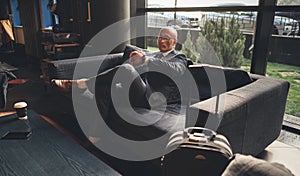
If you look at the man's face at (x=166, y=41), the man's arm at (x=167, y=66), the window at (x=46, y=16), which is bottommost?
the man's arm at (x=167, y=66)

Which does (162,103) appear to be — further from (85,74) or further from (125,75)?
(85,74)

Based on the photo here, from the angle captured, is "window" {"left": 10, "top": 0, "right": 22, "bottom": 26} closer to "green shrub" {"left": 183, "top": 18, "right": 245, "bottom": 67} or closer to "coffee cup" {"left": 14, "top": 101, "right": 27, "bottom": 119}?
"green shrub" {"left": 183, "top": 18, "right": 245, "bottom": 67}

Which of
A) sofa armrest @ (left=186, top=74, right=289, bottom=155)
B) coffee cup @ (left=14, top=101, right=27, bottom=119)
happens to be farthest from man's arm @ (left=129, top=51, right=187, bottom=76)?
coffee cup @ (left=14, top=101, right=27, bottom=119)

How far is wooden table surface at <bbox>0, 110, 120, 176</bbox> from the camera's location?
128 cm

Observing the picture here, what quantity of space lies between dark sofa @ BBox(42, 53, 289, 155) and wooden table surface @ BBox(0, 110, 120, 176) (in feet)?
1.83

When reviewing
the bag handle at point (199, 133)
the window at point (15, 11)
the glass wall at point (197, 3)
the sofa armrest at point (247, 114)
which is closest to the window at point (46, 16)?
the window at point (15, 11)

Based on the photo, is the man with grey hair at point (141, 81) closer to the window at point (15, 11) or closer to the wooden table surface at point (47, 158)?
the wooden table surface at point (47, 158)

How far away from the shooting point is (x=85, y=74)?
2.99 meters

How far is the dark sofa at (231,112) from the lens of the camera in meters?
1.46

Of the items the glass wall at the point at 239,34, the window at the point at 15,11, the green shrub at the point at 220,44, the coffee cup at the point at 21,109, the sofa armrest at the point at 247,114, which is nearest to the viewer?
the sofa armrest at the point at 247,114

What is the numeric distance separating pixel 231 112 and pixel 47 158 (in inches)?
43.7

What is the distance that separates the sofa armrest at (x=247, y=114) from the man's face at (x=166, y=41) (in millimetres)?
878

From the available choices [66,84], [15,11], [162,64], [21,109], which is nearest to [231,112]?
[162,64]

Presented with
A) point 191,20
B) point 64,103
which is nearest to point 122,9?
point 191,20
